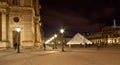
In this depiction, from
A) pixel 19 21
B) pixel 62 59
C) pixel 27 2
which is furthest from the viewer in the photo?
pixel 27 2

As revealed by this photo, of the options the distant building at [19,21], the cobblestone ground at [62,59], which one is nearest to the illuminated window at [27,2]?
the distant building at [19,21]

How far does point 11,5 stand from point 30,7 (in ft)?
12.6

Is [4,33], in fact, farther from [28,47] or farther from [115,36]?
[115,36]

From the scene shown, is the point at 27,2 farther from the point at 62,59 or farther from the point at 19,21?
the point at 62,59

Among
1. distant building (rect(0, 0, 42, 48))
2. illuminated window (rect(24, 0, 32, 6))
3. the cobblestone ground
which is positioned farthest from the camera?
illuminated window (rect(24, 0, 32, 6))

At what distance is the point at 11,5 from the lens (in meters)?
53.5

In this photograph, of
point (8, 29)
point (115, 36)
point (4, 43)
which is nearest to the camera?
point (4, 43)

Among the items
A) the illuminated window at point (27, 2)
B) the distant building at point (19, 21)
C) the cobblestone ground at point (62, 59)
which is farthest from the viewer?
the illuminated window at point (27, 2)

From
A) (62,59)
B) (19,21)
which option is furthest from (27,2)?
(62,59)

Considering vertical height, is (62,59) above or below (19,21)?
below

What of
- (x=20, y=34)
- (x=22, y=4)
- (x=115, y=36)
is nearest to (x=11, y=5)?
(x=22, y=4)

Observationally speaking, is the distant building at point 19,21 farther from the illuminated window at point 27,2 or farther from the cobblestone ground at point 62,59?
the cobblestone ground at point 62,59

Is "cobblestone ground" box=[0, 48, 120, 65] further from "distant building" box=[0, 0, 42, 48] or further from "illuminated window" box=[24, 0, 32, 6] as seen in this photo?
"illuminated window" box=[24, 0, 32, 6]

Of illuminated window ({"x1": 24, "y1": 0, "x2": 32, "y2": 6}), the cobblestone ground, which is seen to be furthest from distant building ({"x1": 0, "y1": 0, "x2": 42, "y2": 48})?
the cobblestone ground
